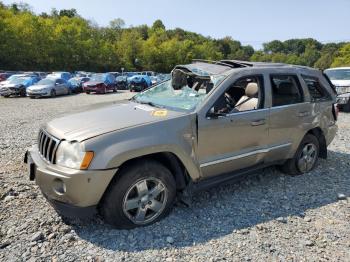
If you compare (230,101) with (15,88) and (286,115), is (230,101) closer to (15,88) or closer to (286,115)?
(286,115)

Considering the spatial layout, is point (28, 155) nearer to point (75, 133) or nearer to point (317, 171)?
point (75, 133)

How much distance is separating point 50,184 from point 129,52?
75.5 m

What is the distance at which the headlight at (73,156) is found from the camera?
10.3 feet

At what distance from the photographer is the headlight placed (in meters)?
3.14

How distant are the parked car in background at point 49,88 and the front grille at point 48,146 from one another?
1959 centimetres

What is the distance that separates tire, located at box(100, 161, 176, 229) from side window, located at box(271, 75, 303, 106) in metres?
2.01

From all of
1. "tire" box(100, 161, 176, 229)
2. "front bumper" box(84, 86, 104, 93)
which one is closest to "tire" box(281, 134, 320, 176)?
"tire" box(100, 161, 176, 229)

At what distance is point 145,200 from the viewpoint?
3596 mm

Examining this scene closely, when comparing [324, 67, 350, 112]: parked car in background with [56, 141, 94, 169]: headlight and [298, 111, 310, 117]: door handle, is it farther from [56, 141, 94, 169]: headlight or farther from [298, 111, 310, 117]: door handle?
[56, 141, 94, 169]: headlight

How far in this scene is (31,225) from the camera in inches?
143

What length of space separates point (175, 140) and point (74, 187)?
1150 millimetres

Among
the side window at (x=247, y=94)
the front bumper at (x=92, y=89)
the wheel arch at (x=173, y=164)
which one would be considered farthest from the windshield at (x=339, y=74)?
the front bumper at (x=92, y=89)

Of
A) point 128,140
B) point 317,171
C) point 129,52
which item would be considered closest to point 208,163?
point 128,140

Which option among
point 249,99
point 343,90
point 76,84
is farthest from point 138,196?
point 76,84
